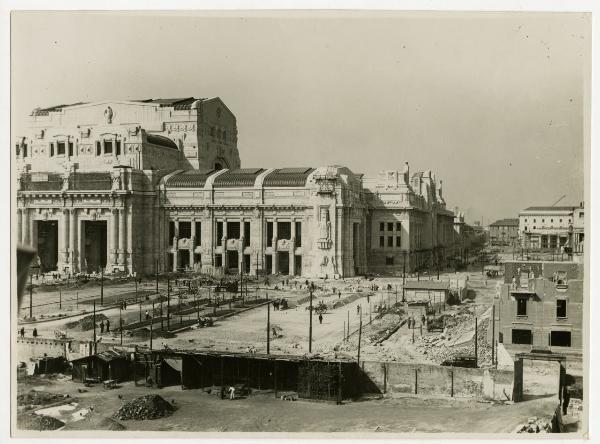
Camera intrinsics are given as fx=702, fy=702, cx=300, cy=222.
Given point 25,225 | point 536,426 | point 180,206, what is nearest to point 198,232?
point 180,206

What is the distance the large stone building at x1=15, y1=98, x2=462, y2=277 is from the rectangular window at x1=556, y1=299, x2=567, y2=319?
106ft

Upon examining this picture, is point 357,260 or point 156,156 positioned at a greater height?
point 156,156

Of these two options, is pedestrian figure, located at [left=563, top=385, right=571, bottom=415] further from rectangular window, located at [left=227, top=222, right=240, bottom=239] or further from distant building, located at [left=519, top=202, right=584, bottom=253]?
rectangular window, located at [left=227, top=222, right=240, bottom=239]

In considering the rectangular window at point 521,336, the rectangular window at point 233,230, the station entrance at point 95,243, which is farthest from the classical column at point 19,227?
the rectangular window at point 521,336

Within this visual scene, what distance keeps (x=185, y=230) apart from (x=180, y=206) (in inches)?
113

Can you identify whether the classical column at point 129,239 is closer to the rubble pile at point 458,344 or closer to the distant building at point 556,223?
the rubble pile at point 458,344

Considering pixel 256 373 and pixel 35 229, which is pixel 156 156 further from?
pixel 256 373

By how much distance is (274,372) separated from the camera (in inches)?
1438

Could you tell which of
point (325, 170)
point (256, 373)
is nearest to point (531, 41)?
point (256, 373)

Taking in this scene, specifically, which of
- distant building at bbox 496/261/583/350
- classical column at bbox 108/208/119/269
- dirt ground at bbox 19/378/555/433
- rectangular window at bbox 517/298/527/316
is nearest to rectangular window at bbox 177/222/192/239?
classical column at bbox 108/208/119/269

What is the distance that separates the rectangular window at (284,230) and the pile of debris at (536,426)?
43613mm

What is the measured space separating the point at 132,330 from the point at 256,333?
746 cm

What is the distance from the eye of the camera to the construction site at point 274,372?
32.7 m

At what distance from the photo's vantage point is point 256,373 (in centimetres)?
3691
